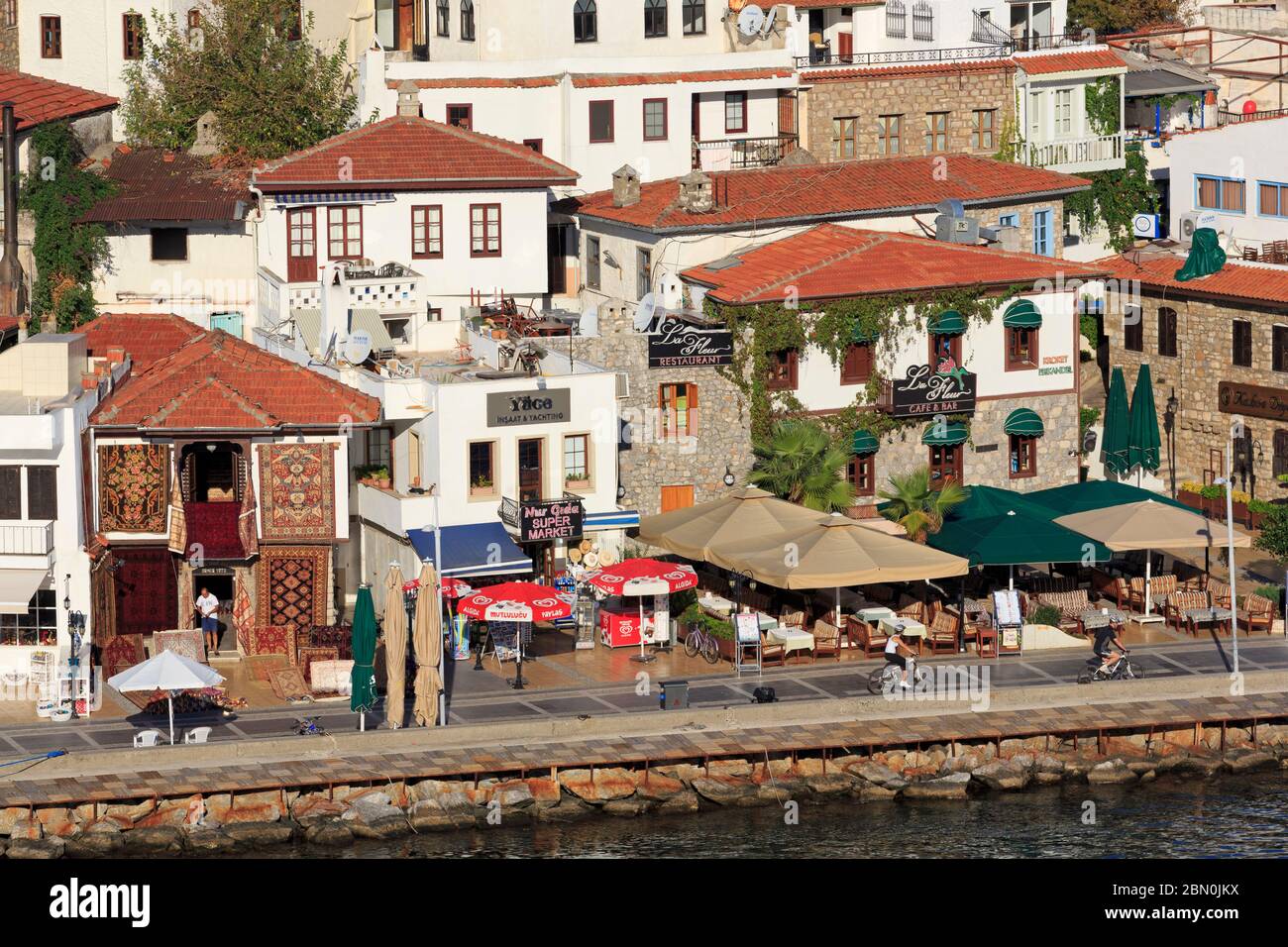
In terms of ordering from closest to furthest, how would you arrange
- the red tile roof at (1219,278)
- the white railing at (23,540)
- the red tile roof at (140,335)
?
the white railing at (23,540), the red tile roof at (140,335), the red tile roof at (1219,278)

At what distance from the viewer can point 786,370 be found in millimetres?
68000

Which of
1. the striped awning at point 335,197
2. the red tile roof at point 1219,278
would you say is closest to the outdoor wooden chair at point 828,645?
the red tile roof at point 1219,278

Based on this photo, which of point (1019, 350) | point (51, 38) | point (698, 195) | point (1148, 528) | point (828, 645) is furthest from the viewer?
point (51, 38)

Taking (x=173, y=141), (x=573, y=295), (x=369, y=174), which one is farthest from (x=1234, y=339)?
(x=173, y=141)

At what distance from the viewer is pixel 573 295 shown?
80.9 meters

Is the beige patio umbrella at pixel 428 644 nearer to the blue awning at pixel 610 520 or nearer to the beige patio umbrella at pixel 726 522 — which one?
the beige patio umbrella at pixel 726 522

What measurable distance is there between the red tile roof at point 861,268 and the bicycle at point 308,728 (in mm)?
17636

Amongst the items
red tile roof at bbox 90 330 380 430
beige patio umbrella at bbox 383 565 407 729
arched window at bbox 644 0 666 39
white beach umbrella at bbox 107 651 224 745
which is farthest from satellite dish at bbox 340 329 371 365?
arched window at bbox 644 0 666 39

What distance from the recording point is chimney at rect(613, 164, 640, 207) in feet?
255

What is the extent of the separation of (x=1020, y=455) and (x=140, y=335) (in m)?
23.2

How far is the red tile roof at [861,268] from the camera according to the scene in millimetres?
68250

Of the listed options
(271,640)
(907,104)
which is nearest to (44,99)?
(907,104)

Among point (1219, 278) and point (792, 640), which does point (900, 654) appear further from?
point (1219, 278)

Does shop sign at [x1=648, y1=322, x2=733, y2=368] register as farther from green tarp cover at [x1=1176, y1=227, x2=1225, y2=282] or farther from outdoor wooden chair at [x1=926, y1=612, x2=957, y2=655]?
green tarp cover at [x1=1176, y1=227, x2=1225, y2=282]
